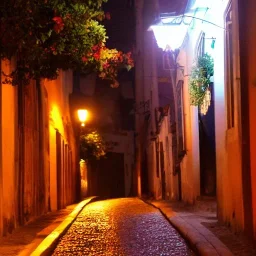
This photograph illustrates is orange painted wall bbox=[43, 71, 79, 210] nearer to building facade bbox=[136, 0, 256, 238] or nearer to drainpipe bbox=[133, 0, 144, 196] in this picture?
building facade bbox=[136, 0, 256, 238]

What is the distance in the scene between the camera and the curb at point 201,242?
761 centimetres

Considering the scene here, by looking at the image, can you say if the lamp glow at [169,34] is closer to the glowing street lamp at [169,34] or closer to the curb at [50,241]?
the glowing street lamp at [169,34]

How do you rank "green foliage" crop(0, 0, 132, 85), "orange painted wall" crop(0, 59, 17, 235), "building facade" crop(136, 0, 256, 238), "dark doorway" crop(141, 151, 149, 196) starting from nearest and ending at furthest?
"green foliage" crop(0, 0, 132, 85) < "building facade" crop(136, 0, 256, 238) < "orange painted wall" crop(0, 59, 17, 235) < "dark doorway" crop(141, 151, 149, 196)

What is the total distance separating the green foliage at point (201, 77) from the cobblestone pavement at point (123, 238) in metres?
3.10

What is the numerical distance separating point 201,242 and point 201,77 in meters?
5.24

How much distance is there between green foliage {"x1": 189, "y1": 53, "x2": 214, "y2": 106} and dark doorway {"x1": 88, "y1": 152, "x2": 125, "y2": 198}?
2863 centimetres

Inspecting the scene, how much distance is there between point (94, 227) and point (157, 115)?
1640 cm

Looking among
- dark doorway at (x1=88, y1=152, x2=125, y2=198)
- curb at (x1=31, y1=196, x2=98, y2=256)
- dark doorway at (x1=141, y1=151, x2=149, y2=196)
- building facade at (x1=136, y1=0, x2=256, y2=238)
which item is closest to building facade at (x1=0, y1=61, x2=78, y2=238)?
curb at (x1=31, y1=196, x2=98, y2=256)

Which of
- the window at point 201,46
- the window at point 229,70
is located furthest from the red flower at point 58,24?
the window at point 201,46

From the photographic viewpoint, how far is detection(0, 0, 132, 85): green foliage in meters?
8.42

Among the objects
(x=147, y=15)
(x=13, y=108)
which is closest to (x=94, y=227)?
(x=13, y=108)

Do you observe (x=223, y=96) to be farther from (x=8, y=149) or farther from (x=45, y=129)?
(x=45, y=129)

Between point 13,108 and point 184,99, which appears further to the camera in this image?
point 184,99

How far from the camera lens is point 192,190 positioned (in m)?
16.0
